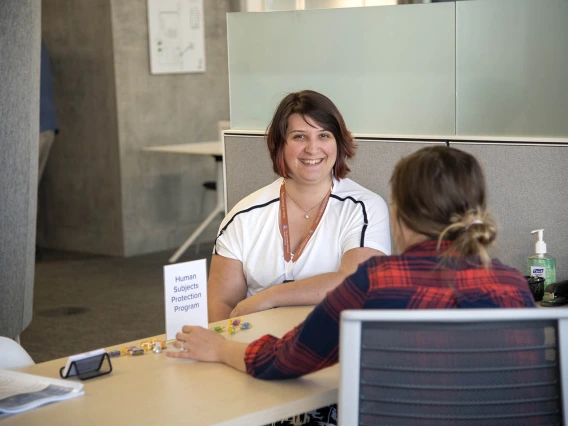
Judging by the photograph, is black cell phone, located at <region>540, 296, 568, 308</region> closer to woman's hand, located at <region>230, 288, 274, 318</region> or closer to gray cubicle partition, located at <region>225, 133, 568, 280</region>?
gray cubicle partition, located at <region>225, 133, 568, 280</region>

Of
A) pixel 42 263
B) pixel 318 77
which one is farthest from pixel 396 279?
pixel 42 263

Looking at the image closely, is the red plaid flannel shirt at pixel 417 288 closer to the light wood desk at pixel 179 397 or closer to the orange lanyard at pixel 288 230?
the light wood desk at pixel 179 397

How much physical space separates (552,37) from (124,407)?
1.70 metres

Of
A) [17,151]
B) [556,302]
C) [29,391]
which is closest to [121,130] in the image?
[17,151]

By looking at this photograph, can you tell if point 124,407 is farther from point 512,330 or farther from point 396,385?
point 512,330

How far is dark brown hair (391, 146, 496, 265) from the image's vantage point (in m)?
1.53

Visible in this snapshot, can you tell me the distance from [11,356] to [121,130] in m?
4.75

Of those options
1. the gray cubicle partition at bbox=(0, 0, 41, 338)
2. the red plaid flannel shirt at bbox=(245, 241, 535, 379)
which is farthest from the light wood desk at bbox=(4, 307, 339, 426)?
the gray cubicle partition at bbox=(0, 0, 41, 338)

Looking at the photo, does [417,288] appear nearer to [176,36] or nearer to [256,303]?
[256,303]

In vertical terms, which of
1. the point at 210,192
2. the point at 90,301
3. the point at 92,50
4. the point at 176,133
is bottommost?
the point at 90,301

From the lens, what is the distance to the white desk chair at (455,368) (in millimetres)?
1393

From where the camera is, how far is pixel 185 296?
1.99m

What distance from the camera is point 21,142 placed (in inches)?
139

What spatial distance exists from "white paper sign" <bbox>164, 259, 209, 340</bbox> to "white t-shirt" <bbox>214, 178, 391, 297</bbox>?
1.79ft
